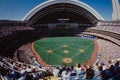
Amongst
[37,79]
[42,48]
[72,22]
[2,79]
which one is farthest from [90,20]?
[2,79]

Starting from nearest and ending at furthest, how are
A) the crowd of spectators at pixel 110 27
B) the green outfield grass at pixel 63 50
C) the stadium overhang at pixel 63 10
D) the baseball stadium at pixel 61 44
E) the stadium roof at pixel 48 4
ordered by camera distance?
the baseball stadium at pixel 61 44, the green outfield grass at pixel 63 50, the crowd of spectators at pixel 110 27, the stadium roof at pixel 48 4, the stadium overhang at pixel 63 10

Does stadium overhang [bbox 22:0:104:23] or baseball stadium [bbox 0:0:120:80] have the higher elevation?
stadium overhang [bbox 22:0:104:23]

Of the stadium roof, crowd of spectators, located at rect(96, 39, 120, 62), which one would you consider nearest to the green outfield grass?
crowd of spectators, located at rect(96, 39, 120, 62)

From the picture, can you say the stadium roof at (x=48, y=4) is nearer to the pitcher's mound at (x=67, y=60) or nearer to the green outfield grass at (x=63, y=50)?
the green outfield grass at (x=63, y=50)

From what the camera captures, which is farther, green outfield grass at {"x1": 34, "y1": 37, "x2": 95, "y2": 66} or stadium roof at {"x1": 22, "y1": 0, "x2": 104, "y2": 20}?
stadium roof at {"x1": 22, "y1": 0, "x2": 104, "y2": 20}

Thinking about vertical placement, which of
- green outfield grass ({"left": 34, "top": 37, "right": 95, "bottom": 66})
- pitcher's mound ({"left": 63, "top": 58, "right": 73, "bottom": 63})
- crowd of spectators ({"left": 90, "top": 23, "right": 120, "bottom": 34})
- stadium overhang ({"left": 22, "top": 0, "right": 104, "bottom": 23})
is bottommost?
pitcher's mound ({"left": 63, "top": 58, "right": 73, "bottom": 63})

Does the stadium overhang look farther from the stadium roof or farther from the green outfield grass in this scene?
the green outfield grass

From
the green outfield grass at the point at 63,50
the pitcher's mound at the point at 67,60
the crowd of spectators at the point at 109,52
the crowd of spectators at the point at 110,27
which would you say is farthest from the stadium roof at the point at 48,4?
the pitcher's mound at the point at 67,60

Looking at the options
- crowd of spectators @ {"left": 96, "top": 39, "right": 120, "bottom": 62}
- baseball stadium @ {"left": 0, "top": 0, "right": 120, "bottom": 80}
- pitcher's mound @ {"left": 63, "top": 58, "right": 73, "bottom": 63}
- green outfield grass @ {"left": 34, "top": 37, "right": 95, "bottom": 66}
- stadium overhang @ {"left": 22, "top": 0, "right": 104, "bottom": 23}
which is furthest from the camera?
stadium overhang @ {"left": 22, "top": 0, "right": 104, "bottom": 23}
